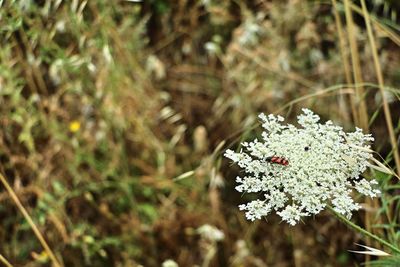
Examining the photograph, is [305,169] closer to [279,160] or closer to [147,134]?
[279,160]

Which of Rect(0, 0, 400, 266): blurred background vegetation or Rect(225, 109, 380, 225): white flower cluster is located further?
Rect(0, 0, 400, 266): blurred background vegetation

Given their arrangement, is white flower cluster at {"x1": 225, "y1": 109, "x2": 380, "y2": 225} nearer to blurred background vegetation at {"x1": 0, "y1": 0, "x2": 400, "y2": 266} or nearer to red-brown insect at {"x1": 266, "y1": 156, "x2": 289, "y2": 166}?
red-brown insect at {"x1": 266, "y1": 156, "x2": 289, "y2": 166}

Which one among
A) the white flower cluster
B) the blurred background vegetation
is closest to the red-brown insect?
the white flower cluster

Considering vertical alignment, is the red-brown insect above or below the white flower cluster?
above

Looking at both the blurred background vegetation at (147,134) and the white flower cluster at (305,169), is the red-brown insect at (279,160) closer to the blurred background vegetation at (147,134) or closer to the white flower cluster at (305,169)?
the white flower cluster at (305,169)

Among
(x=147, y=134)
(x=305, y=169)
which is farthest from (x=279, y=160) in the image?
(x=147, y=134)
